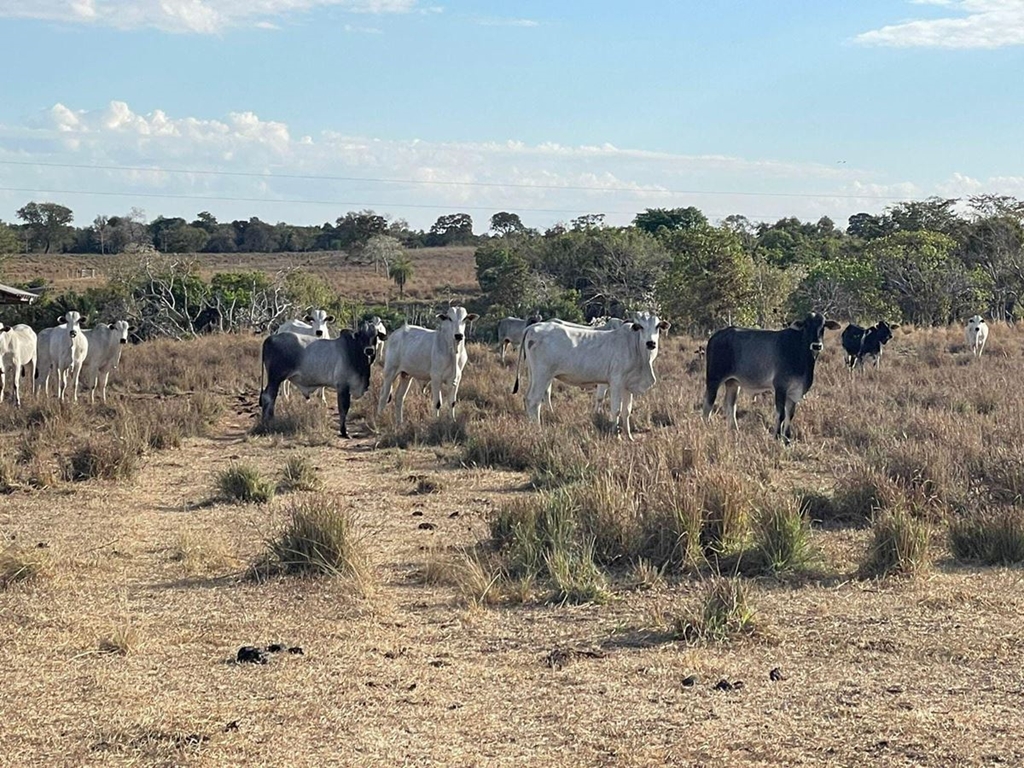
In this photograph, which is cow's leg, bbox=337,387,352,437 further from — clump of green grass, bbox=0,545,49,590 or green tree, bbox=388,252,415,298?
green tree, bbox=388,252,415,298

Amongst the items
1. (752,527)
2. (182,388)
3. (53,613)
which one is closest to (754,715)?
(752,527)

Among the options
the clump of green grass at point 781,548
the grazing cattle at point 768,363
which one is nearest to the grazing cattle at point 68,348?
the grazing cattle at point 768,363

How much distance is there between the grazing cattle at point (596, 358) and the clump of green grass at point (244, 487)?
18.3ft

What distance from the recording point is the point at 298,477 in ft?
42.2

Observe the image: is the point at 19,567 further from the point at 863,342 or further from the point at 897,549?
the point at 863,342

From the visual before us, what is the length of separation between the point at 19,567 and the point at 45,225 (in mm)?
86957

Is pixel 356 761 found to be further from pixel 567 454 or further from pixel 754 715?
pixel 567 454

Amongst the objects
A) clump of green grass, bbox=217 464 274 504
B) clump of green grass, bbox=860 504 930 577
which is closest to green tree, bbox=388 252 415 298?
clump of green grass, bbox=217 464 274 504

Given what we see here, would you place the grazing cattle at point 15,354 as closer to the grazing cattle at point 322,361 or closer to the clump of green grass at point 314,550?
the grazing cattle at point 322,361

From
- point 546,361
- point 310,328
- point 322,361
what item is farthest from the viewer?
point 310,328

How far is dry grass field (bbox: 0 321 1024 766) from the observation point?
554 cm

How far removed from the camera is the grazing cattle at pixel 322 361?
18406 mm

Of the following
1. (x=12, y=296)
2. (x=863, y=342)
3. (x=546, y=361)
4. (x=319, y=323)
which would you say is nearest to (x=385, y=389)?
(x=546, y=361)

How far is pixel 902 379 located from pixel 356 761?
19.5 meters
